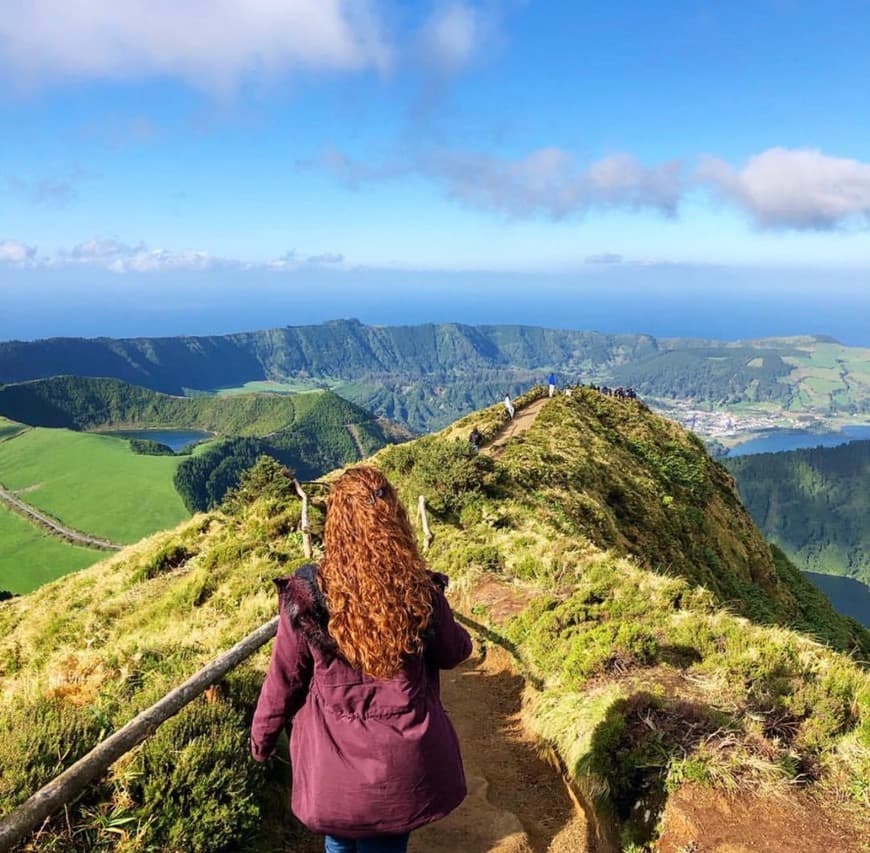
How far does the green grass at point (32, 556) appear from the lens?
9844 centimetres

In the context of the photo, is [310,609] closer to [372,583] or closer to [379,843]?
[372,583]

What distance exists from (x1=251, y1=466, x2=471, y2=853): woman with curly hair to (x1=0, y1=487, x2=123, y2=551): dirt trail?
397 feet

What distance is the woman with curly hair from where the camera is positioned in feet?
12.3

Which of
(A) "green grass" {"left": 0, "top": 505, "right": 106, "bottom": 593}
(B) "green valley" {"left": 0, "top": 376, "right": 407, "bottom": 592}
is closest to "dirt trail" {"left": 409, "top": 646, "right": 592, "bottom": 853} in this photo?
(A) "green grass" {"left": 0, "top": 505, "right": 106, "bottom": 593}

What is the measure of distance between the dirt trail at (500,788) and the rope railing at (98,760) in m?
2.58

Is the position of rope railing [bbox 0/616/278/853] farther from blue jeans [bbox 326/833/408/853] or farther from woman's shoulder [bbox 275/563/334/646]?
woman's shoulder [bbox 275/563/334/646]

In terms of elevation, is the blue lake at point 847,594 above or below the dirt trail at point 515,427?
below

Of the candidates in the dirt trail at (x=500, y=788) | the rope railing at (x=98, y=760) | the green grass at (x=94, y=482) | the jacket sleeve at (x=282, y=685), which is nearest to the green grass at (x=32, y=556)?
the green grass at (x=94, y=482)

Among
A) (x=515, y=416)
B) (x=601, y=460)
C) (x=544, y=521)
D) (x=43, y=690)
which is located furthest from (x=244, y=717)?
(x=515, y=416)

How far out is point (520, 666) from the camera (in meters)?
10.0

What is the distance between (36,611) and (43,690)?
15.3 meters

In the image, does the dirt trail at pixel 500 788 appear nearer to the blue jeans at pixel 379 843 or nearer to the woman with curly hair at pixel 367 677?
the blue jeans at pixel 379 843

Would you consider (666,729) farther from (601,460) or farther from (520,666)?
(601,460)

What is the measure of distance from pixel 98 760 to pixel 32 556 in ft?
412
